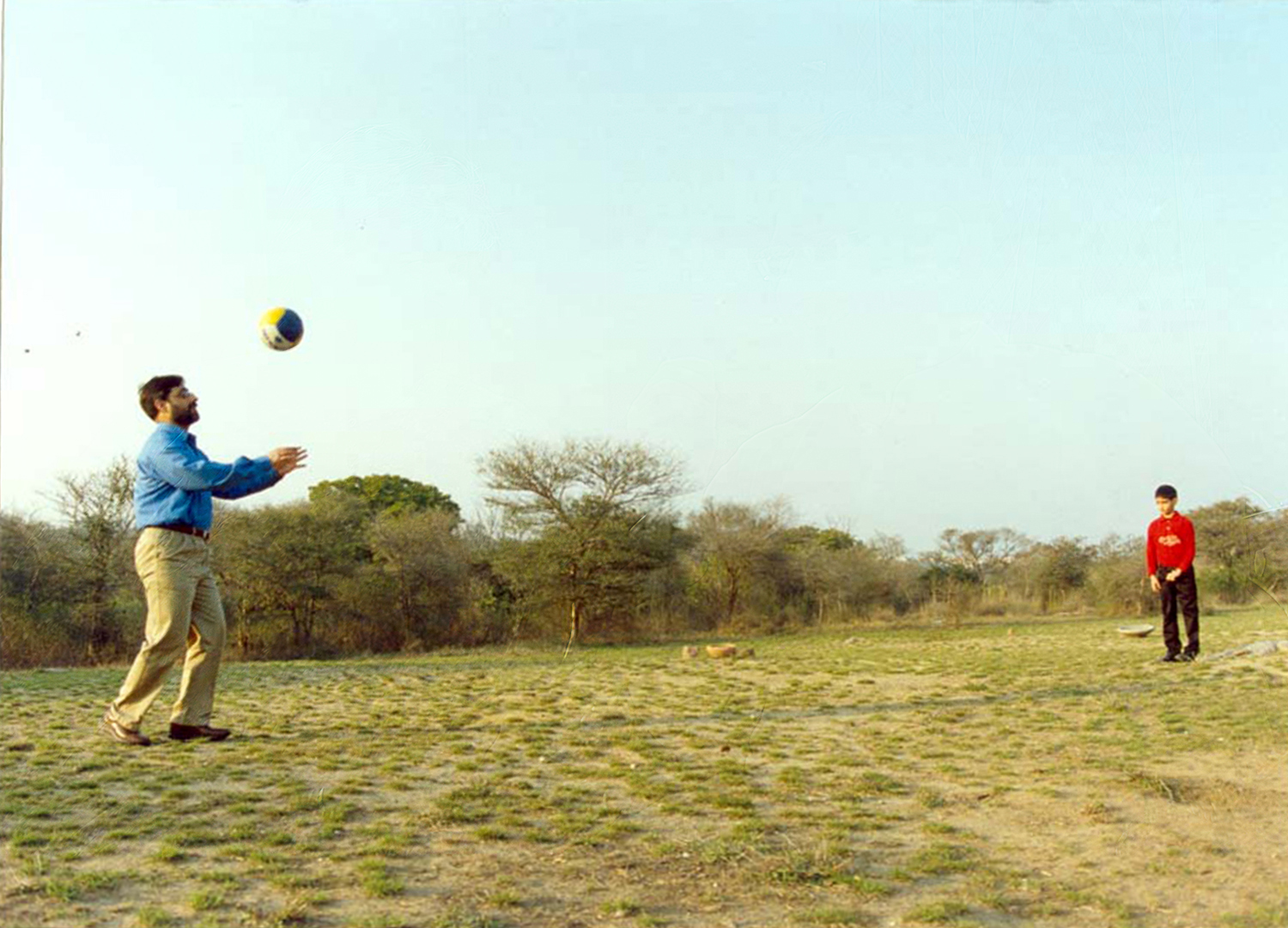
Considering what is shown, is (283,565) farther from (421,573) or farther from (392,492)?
(392,492)

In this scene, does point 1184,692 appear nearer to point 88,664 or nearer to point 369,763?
point 369,763

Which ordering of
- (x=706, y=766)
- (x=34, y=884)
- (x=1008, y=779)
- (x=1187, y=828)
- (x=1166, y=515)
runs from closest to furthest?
1. (x=34, y=884)
2. (x=1187, y=828)
3. (x=1008, y=779)
4. (x=706, y=766)
5. (x=1166, y=515)

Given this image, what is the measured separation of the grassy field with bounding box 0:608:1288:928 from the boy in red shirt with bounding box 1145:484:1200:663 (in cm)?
229

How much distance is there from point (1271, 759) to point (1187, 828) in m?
1.98

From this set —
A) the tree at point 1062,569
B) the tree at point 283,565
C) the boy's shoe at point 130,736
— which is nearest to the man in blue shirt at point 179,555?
the boy's shoe at point 130,736

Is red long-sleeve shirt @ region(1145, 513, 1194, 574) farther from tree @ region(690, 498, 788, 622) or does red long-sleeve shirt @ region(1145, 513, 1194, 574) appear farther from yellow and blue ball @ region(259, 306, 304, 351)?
tree @ region(690, 498, 788, 622)

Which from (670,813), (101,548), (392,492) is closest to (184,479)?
(670,813)

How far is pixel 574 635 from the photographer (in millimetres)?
28578

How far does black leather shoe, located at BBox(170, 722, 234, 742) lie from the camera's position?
6824 millimetres

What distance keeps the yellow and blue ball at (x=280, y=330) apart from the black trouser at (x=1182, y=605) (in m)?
9.05

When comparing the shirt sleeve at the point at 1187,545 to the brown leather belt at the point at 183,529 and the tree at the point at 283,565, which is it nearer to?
the brown leather belt at the point at 183,529

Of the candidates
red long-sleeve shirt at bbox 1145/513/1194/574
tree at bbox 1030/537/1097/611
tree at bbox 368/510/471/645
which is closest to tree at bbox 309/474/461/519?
tree at bbox 368/510/471/645

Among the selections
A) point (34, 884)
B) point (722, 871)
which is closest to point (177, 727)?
point (34, 884)

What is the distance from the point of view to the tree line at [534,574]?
939 inches
